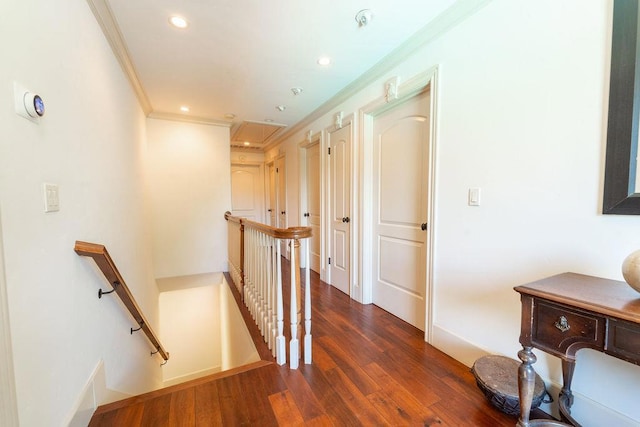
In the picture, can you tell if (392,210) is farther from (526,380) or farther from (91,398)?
(91,398)

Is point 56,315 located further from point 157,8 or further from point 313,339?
point 157,8

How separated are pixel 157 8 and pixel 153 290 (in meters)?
3.12

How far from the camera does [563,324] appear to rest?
993 mm

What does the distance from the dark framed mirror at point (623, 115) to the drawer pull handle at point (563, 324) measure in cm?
56

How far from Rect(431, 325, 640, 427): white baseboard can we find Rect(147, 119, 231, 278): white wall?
11.7ft

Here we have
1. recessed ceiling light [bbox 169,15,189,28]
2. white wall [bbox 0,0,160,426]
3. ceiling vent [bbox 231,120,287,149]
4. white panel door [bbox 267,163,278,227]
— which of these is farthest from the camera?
white panel door [bbox 267,163,278,227]

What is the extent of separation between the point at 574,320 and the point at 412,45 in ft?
6.64

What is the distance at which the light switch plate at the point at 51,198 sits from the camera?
1063 millimetres

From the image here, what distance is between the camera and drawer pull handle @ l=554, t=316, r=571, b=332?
98 centimetres

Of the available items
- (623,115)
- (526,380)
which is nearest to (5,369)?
(526,380)

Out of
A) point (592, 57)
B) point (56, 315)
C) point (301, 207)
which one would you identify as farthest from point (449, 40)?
point (301, 207)

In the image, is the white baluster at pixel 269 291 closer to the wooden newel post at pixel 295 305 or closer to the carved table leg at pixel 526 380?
the wooden newel post at pixel 295 305

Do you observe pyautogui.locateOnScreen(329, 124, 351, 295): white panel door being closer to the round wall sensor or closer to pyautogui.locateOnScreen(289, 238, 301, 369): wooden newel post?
pyautogui.locateOnScreen(289, 238, 301, 369): wooden newel post

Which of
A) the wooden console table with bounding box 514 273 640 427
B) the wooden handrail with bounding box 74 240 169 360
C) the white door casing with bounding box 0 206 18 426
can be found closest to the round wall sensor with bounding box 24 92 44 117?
the white door casing with bounding box 0 206 18 426
